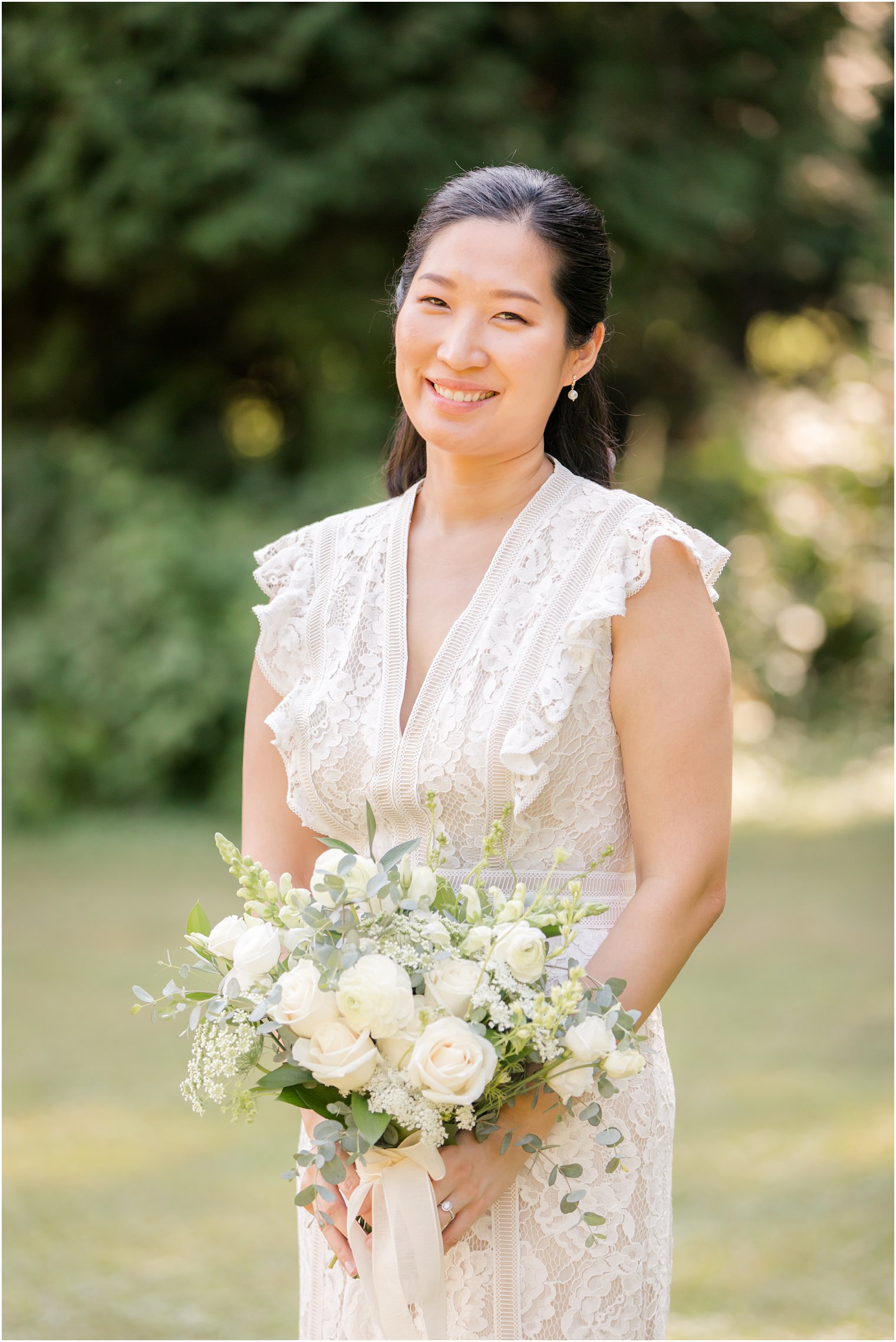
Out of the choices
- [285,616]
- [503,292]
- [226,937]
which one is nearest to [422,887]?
[226,937]

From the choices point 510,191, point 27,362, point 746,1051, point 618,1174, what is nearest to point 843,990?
point 746,1051

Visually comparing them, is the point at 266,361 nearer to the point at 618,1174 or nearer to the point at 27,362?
the point at 27,362

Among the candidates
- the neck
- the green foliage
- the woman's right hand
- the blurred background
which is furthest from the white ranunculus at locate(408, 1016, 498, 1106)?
the green foliage

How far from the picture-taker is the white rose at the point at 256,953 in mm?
1803

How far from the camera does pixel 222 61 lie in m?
10.9

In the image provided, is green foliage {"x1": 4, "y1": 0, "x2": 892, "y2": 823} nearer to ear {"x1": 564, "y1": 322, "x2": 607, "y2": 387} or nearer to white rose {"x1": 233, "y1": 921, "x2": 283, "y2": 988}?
ear {"x1": 564, "y1": 322, "x2": 607, "y2": 387}

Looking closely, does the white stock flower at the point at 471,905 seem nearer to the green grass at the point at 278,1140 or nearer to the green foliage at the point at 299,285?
the green grass at the point at 278,1140

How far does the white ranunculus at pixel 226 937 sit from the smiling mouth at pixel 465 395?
89 centimetres

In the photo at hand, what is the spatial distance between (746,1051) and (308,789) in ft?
15.5

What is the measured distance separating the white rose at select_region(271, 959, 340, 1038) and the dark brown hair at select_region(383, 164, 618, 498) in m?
1.09

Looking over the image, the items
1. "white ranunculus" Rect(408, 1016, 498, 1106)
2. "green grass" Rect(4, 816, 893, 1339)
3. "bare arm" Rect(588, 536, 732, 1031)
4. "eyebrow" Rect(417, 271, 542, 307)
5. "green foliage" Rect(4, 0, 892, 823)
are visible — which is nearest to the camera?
"white ranunculus" Rect(408, 1016, 498, 1106)

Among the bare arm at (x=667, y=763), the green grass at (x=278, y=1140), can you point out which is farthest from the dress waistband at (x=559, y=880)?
the green grass at (x=278, y=1140)

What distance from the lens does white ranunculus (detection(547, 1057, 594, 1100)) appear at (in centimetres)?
181

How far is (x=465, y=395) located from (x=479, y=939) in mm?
899
